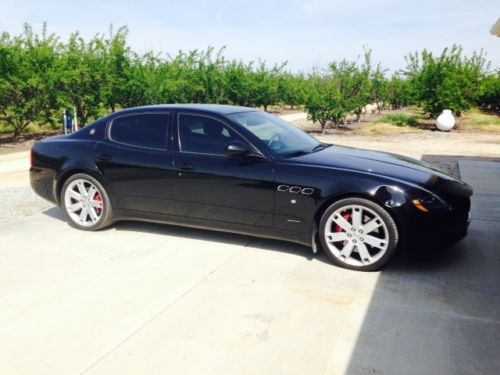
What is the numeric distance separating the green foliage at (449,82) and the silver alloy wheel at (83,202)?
18311 millimetres

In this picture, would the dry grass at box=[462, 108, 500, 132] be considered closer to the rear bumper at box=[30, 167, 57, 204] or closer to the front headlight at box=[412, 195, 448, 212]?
the front headlight at box=[412, 195, 448, 212]

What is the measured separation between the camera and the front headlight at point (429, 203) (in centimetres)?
408

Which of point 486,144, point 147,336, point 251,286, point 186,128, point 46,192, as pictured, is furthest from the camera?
point 486,144

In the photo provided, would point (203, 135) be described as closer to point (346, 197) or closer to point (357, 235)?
point (346, 197)

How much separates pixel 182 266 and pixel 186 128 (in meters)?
1.48

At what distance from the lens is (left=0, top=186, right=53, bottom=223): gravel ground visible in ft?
20.7

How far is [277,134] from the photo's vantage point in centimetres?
506

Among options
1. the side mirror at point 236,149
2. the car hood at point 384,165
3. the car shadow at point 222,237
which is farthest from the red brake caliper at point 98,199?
the car hood at point 384,165

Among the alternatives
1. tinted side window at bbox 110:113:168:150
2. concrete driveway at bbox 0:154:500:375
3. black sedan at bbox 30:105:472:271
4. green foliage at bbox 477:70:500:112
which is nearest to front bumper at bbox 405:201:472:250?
black sedan at bbox 30:105:472:271

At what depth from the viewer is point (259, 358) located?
2912 millimetres

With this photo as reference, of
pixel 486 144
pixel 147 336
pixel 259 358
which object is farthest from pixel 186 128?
pixel 486 144

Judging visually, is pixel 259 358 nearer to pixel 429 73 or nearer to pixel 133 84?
pixel 133 84

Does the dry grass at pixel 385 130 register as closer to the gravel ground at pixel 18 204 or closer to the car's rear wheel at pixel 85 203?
the gravel ground at pixel 18 204

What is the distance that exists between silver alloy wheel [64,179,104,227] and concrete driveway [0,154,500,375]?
A: 292mm
